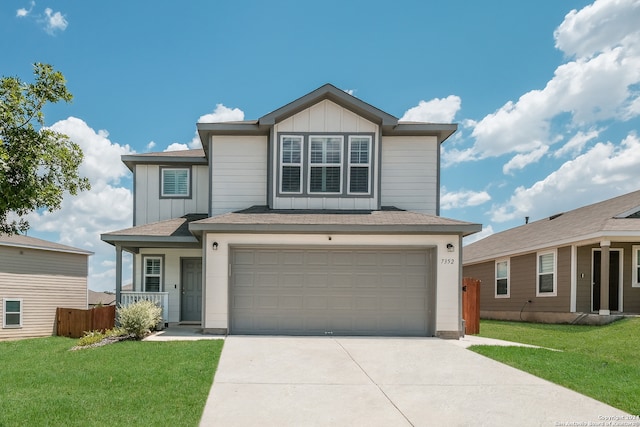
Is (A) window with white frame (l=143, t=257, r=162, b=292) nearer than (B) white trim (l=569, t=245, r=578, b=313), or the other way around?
(A) window with white frame (l=143, t=257, r=162, b=292)

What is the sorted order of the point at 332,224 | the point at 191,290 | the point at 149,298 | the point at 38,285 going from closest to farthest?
the point at 332,224, the point at 149,298, the point at 191,290, the point at 38,285

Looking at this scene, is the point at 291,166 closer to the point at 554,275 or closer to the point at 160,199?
the point at 160,199

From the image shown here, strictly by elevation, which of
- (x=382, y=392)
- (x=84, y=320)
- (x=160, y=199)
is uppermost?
(x=160, y=199)

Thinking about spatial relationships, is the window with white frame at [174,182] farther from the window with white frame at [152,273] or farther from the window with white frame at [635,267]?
the window with white frame at [635,267]

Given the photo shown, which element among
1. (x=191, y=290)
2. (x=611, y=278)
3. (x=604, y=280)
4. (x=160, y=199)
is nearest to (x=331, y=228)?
(x=191, y=290)

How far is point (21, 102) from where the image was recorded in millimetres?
6211

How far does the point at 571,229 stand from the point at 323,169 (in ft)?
30.7

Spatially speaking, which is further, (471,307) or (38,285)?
(38,285)

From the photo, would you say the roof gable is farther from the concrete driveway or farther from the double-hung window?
the concrete driveway

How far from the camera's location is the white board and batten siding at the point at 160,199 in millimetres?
15164

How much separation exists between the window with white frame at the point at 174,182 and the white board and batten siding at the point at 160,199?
169 millimetres

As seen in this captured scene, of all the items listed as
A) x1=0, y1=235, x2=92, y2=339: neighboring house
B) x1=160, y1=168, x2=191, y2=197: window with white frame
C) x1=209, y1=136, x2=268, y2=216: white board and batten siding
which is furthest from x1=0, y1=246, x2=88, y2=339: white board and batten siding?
x1=209, y1=136, x2=268, y2=216: white board and batten siding

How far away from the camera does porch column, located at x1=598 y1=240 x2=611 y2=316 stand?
14.1m

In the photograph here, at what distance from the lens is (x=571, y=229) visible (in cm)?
1625
